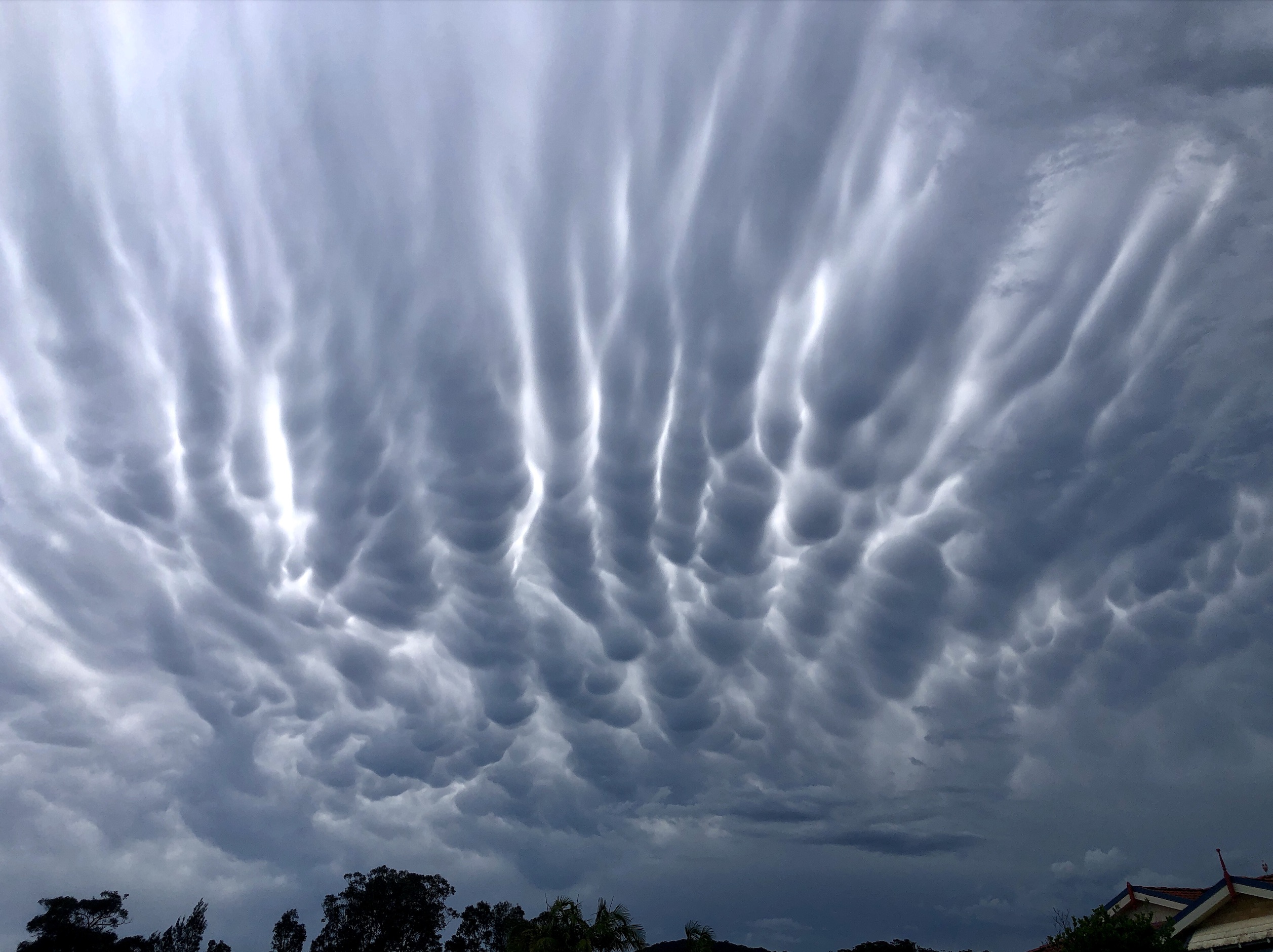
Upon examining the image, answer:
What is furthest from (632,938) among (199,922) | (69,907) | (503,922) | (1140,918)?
(199,922)

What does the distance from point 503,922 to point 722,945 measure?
204 ft

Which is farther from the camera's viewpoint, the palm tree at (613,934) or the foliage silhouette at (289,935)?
the foliage silhouette at (289,935)

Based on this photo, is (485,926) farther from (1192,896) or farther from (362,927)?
(1192,896)

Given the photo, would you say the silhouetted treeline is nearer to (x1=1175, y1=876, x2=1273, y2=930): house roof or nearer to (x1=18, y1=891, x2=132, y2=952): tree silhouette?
(x1=18, y1=891, x2=132, y2=952): tree silhouette

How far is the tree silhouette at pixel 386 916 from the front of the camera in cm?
10938

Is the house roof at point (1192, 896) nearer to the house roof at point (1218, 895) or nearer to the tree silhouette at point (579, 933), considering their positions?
the house roof at point (1218, 895)

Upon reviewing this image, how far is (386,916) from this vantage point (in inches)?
4400

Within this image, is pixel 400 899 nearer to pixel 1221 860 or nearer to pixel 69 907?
pixel 69 907

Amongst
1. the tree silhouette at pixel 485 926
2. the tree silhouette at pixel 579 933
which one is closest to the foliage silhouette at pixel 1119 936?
the tree silhouette at pixel 579 933

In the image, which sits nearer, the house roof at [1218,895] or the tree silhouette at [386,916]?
the house roof at [1218,895]

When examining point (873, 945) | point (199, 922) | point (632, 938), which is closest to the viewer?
point (632, 938)

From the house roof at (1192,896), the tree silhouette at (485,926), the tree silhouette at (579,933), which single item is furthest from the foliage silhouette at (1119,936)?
the tree silhouette at (485,926)

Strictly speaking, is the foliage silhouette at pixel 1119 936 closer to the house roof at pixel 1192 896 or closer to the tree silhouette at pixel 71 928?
the house roof at pixel 1192 896

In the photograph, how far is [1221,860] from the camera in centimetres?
4412
